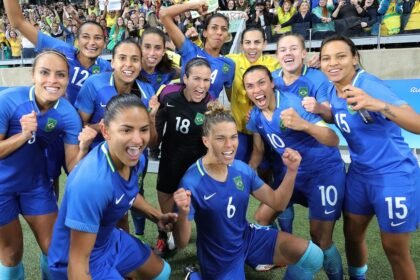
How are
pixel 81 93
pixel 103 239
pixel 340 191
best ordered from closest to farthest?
pixel 103 239 → pixel 340 191 → pixel 81 93

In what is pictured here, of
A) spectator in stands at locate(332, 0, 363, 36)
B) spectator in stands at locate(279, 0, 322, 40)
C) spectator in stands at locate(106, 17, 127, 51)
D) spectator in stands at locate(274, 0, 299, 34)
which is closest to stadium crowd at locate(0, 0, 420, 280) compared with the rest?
spectator in stands at locate(332, 0, 363, 36)

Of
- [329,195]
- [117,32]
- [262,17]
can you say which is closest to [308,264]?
[329,195]

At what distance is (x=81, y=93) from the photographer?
3.42 m

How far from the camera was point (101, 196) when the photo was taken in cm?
220

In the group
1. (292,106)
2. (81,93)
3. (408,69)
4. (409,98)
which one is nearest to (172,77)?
(81,93)

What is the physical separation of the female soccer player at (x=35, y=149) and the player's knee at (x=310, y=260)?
160 cm

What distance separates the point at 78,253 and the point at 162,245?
79.3 inches

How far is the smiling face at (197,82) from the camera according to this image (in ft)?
11.0

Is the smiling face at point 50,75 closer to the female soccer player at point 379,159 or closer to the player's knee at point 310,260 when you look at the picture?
the female soccer player at point 379,159

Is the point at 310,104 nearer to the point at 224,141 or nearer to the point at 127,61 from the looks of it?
the point at 224,141

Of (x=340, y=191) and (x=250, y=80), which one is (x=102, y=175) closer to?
(x=250, y=80)

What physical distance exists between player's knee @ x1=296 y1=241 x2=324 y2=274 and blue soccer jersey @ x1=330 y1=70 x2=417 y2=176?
0.62 m

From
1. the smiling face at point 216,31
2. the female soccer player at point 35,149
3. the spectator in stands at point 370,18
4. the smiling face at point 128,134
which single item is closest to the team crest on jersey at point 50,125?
the female soccer player at point 35,149

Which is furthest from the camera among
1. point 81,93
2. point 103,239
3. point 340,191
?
point 81,93
